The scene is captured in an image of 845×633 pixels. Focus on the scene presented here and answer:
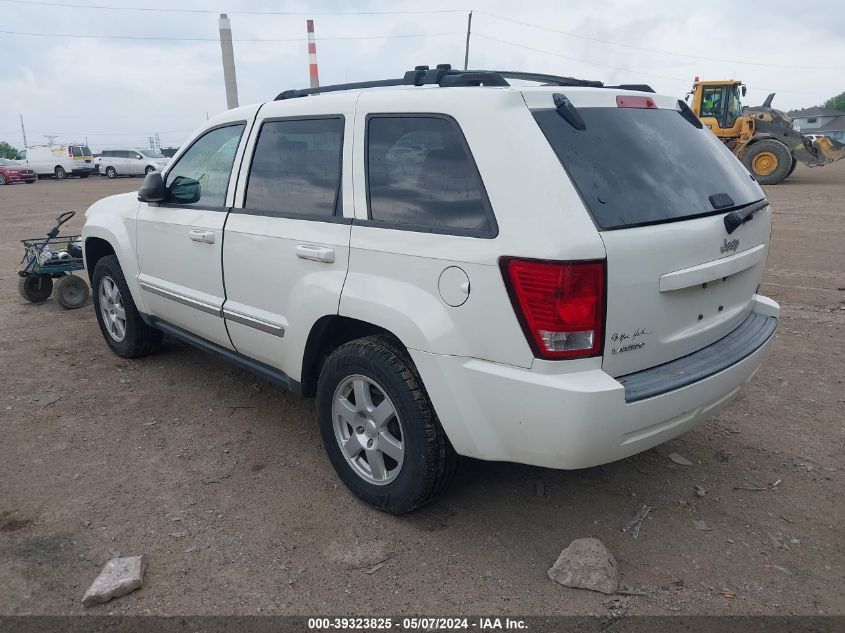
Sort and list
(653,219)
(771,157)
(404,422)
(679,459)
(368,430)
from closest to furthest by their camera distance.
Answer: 1. (653,219)
2. (404,422)
3. (368,430)
4. (679,459)
5. (771,157)

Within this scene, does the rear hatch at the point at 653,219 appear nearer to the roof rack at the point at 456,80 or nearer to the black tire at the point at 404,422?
the roof rack at the point at 456,80

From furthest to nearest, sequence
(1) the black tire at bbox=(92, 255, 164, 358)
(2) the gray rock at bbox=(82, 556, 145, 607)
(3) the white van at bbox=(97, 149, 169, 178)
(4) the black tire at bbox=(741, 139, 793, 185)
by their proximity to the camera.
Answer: (3) the white van at bbox=(97, 149, 169, 178) < (4) the black tire at bbox=(741, 139, 793, 185) < (1) the black tire at bbox=(92, 255, 164, 358) < (2) the gray rock at bbox=(82, 556, 145, 607)

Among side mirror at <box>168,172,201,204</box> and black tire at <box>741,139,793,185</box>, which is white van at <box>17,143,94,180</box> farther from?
side mirror at <box>168,172,201,204</box>

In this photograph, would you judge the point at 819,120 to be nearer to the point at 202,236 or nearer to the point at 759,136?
the point at 759,136

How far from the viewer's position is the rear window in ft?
8.03

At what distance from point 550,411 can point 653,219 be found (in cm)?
88

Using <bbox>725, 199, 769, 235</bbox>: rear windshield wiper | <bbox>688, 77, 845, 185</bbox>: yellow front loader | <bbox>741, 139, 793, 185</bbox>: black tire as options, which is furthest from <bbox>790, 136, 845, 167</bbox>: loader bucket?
<bbox>725, 199, 769, 235</bbox>: rear windshield wiper

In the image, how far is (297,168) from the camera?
333 centimetres

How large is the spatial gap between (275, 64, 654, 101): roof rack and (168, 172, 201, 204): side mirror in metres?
0.96

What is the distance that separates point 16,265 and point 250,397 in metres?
6.82

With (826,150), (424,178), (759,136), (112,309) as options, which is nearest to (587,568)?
(424,178)

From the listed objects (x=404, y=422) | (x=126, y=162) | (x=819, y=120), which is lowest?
(x=404, y=422)

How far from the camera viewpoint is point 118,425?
13.1 feet

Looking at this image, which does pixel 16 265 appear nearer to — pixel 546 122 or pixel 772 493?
pixel 546 122
